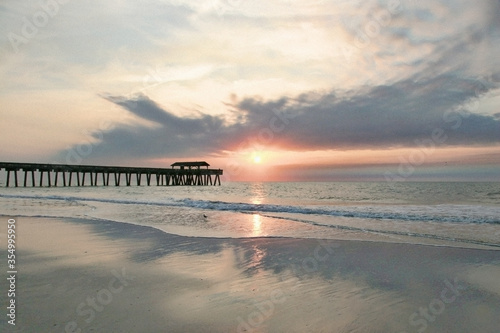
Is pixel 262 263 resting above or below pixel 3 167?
below

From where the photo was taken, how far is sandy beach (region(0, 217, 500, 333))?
3.91 meters

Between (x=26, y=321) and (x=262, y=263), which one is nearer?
(x=26, y=321)

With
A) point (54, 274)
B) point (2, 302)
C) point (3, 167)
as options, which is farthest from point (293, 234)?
point (3, 167)

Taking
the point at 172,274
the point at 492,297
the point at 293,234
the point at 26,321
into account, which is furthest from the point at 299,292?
the point at 293,234

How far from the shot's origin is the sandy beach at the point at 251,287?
391cm

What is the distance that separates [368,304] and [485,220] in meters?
14.4

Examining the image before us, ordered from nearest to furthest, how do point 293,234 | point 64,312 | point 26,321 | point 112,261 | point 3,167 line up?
1. point 26,321
2. point 64,312
3. point 112,261
4. point 293,234
5. point 3,167

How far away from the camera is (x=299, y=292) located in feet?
16.5

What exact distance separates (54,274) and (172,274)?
2186mm

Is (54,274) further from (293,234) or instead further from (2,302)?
(293,234)

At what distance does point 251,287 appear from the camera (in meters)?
5.26

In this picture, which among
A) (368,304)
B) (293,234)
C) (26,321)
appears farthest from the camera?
(293,234)

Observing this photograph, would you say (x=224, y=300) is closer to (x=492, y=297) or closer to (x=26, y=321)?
(x=26, y=321)

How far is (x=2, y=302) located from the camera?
171 inches
